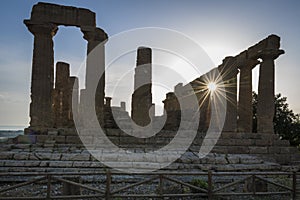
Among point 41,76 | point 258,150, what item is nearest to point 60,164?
point 41,76

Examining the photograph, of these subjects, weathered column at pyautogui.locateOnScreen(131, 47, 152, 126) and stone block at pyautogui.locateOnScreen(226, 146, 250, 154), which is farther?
weathered column at pyautogui.locateOnScreen(131, 47, 152, 126)

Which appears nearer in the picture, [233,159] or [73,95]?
[233,159]

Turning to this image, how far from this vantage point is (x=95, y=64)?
1536 centimetres

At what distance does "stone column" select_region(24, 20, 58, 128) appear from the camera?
47.6 ft

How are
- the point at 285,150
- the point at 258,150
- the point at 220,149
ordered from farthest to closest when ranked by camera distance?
1. the point at 285,150
2. the point at 258,150
3. the point at 220,149

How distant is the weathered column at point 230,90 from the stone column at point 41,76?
10712 mm

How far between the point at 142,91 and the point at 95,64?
310 cm

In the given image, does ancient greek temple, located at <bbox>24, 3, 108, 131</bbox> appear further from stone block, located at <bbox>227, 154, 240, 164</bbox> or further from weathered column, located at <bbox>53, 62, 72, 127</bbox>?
stone block, located at <bbox>227, 154, 240, 164</bbox>

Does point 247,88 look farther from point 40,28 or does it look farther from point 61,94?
point 40,28

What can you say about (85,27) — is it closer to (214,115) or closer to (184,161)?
(184,161)

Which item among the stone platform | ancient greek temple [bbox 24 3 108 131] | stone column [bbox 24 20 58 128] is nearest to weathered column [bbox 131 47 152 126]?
ancient greek temple [bbox 24 3 108 131]

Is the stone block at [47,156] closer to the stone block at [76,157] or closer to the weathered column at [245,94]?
the stone block at [76,157]

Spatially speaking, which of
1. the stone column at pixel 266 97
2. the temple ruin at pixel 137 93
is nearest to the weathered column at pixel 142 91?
the temple ruin at pixel 137 93

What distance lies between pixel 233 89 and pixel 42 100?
11.7m
